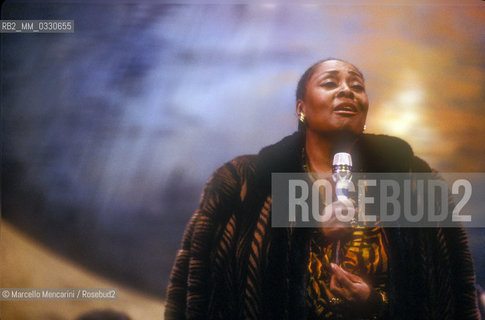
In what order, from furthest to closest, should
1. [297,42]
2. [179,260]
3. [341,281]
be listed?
[297,42]
[179,260]
[341,281]

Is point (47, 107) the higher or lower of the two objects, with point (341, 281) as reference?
higher

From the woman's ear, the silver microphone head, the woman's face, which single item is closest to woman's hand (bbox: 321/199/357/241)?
the silver microphone head

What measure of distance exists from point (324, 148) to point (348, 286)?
58cm

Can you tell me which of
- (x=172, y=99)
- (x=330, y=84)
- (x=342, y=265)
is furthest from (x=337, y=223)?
(x=172, y=99)

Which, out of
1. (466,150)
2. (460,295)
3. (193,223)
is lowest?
(460,295)

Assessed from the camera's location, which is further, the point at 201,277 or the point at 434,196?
the point at 434,196

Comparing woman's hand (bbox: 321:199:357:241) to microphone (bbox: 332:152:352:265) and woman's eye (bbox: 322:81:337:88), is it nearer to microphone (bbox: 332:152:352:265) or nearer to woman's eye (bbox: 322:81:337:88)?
microphone (bbox: 332:152:352:265)

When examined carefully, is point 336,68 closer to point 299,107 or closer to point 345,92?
point 345,92

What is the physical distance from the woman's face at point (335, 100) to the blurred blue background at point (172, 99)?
0.07 metres

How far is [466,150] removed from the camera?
198 cm

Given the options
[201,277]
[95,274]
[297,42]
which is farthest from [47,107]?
[297,42]

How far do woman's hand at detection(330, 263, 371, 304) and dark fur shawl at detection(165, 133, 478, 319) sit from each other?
0.38ft

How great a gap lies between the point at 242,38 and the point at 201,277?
1100 millimetres

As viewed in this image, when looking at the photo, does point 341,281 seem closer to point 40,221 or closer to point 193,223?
point 193,223
